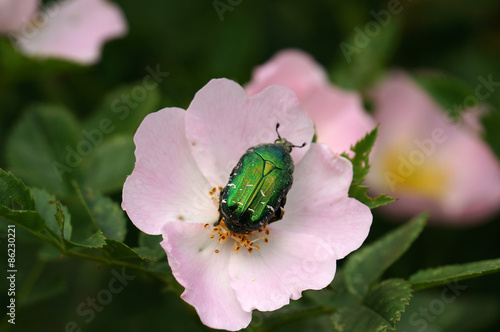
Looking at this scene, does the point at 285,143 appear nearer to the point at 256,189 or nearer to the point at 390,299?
the point at 256,189

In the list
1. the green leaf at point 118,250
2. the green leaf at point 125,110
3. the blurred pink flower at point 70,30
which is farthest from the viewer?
the blurred pink flower at point 70,30

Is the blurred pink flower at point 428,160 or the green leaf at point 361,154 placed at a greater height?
the green leaf at point 361,154

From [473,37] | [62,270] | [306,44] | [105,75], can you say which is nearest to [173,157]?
[62,270]

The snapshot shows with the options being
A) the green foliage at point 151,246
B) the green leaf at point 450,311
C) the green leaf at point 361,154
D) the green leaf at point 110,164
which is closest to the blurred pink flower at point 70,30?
the green leaf at point 110,164

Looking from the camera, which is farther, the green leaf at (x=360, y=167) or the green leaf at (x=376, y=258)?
the green leaf at (x=376, y=258)

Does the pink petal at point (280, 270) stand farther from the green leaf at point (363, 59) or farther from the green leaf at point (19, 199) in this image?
the green leaf at point (363, 59)

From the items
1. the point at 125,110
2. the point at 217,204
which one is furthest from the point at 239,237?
the point at 125,110

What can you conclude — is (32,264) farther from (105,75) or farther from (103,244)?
(105,75)
